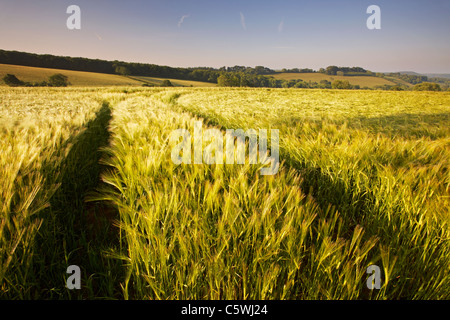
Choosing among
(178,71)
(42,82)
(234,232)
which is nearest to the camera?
(234,232)

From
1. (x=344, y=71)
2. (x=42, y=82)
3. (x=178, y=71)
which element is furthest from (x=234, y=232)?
(x=344, y=71)

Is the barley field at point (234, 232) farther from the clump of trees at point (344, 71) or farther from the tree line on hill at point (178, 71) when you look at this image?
the clump of trees at point (344, 71)

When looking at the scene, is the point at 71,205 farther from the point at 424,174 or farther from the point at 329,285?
the point at 424,174

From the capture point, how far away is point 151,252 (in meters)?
0.89

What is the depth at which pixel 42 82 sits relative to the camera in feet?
117

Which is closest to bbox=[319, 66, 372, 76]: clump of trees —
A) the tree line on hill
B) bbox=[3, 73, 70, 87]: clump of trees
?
the tree line on hill

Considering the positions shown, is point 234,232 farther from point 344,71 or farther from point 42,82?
point 344,71

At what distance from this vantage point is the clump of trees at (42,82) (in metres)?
32.9

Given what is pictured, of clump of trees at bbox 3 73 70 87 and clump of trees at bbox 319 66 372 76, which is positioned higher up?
clump of trees at bbox 319 66 372 76

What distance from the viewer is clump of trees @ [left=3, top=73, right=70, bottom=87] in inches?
1297

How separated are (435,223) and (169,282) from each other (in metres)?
1.45

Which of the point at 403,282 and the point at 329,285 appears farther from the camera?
the point at 403,282

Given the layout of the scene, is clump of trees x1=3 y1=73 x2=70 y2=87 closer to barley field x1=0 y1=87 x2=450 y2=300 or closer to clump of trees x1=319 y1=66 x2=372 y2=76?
barley field x1=0 y1=87 x2=450 y2=300
